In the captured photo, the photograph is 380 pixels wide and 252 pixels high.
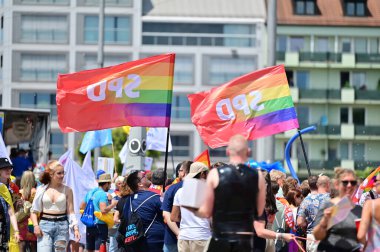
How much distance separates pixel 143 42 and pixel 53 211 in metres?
58.5

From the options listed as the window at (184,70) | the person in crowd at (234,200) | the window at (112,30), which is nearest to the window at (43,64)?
the window at (112,30)

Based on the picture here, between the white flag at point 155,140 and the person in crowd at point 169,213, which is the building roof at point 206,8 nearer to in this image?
the white flag at point 155,140

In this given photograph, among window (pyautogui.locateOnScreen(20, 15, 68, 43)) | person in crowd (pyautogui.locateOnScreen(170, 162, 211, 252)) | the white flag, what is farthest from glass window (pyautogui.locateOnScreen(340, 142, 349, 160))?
person in crowd (pyautogui.locateOnScreen(170, 162, 211, 252))

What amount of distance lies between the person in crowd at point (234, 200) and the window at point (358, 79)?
63.0m

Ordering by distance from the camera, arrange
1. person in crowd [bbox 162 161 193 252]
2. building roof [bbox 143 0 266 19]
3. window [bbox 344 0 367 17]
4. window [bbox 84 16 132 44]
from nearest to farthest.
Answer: person in crowd [bbox 162 161 193 252] < window [bbox 84 16 132 44] < window [bbox 344 0 367 17] < building roof [bbox 143 0 266 19]

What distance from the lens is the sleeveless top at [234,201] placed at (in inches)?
366

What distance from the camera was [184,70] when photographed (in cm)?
7238

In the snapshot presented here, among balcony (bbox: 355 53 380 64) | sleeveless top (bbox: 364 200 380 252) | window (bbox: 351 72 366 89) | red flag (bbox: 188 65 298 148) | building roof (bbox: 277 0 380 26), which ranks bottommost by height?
sleeveless top (bbox: 364 200 380 252)

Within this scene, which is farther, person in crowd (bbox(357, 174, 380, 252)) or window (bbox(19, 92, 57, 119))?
window (bbox(19, 92, 57, 119))

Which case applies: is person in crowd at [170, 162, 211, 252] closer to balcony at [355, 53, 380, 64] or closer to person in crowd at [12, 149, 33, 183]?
person in crowd at [12, 149, 33, 183]

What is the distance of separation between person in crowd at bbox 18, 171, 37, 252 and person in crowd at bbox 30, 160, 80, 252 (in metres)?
1.40

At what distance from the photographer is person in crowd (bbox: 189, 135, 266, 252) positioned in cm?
930

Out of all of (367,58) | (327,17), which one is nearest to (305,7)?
(327,17)

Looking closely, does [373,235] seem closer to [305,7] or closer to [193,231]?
[193,231]
